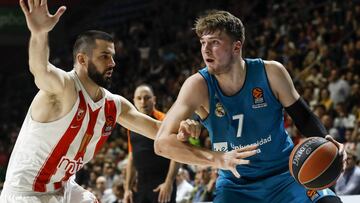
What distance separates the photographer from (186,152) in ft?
12.0

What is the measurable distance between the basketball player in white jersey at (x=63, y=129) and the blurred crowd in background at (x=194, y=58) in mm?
3873

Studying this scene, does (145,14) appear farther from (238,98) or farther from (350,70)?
(238,98)

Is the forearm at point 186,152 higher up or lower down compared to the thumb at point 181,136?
lower down

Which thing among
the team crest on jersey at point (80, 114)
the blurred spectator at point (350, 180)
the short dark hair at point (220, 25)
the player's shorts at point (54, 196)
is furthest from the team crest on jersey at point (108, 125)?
the blurred spectator at point (350, 180)

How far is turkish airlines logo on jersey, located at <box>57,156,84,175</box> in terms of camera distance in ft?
14.3

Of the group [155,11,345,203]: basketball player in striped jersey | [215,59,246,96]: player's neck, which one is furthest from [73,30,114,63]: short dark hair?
[215,59,246,96]: player's neck

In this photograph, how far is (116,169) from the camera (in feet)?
38.0

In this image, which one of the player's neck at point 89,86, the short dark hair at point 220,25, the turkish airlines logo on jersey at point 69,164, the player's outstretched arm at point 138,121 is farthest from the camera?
the player's outstretched arm at point 138,121

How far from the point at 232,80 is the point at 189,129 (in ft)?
2.53

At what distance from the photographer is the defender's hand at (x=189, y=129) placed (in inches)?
137

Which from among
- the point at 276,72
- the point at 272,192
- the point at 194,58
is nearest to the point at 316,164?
the point at 272,192

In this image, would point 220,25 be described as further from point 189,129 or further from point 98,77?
point 98,77

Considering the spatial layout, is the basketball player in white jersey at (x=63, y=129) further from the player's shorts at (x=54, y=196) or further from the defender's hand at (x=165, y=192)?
the defender's hand at (x=165, y=192)

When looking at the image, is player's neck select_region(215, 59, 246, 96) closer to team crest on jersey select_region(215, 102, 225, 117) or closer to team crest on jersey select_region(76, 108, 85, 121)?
team crest on jersey select_region(215, 102, 225, 117)
